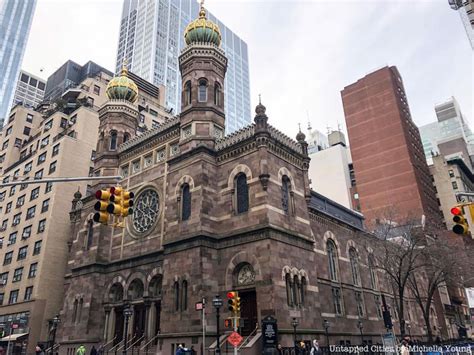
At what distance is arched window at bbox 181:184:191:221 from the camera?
30422mm

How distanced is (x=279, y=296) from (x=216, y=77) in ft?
63.1

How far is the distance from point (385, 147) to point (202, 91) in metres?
61.9

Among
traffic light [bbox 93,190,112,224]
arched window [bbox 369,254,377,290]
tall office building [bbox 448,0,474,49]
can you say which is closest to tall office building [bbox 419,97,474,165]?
tall office building [bbox 448,0,474,49]

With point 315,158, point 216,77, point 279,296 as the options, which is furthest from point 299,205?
point 315,158

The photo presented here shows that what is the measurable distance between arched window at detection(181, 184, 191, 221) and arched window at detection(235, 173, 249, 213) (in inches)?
152

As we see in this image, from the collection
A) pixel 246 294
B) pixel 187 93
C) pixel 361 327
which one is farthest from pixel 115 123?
pixel 361 327

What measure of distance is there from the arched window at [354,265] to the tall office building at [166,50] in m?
91.0

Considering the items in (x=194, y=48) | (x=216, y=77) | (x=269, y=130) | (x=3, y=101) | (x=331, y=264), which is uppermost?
(x=3, y=101)

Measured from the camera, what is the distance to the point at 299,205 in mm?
31078

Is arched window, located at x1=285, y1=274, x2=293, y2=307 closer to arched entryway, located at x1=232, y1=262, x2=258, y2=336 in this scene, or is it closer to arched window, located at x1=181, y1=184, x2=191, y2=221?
arched entryway, located at x1=232, y1=262, x2=258, y2=336

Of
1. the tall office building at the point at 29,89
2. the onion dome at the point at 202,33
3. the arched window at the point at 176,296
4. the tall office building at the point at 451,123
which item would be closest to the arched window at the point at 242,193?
the arched window at the point at 176,296

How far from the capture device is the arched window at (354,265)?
38450mm

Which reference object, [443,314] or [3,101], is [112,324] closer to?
[443,314]

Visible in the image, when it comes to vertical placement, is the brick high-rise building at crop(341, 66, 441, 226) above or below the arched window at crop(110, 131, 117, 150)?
above
